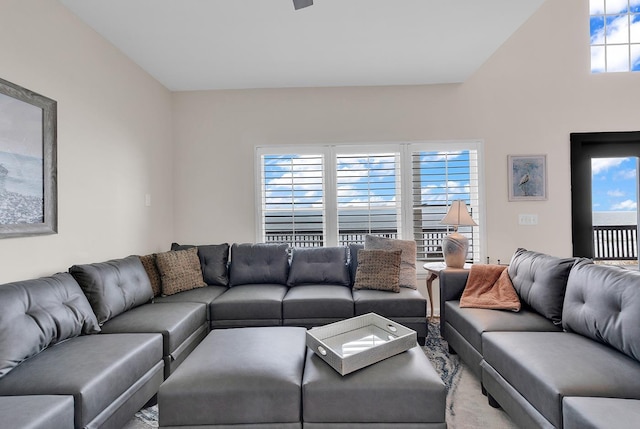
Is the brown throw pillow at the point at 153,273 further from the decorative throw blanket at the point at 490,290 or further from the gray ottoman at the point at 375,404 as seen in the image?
the decorative throw blanket at the point at 490,290

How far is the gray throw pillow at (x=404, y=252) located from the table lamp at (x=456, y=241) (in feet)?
1.15

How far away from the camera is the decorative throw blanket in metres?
2.31

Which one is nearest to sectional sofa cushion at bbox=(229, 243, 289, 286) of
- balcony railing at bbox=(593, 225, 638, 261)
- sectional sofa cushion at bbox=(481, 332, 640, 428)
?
sectional sofa cushion at bbox=(481, 332, 640, 428)

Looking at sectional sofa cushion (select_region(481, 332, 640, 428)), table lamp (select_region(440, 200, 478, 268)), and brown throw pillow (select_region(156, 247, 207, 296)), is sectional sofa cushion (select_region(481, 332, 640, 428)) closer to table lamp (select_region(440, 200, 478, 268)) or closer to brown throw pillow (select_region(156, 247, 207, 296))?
table lamp (select_region(440, 200, 478, 268))

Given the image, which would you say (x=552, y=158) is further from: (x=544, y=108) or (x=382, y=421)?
(x=382, y=421)

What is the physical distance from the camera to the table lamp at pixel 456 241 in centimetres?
317

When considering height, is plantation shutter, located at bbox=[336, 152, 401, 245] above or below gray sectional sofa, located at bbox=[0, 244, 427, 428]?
above

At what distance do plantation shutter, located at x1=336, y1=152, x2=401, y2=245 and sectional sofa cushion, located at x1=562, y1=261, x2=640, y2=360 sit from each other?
6.50 ft

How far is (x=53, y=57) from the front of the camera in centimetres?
220

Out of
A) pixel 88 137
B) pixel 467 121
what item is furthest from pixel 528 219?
pixel 88 137

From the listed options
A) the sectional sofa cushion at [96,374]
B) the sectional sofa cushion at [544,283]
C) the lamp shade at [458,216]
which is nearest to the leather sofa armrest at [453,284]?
the sectional sofa cushion at [544,283]

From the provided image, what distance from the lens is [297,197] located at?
382 centimetres

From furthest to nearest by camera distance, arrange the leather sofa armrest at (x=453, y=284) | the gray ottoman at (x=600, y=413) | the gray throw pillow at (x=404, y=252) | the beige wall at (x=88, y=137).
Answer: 1. the gray throw pillow at (x=404, y=252)
2. the leather sofa armrest at (x=453, y=284)
3. the beige wall at (x=88, y=137)
4. the gray ottoman at (x=600, y=413)

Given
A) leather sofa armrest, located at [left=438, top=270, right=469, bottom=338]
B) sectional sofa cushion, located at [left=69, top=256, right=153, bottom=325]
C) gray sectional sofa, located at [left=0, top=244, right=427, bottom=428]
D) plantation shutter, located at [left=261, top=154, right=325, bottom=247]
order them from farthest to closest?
plantation shutter, located at [left=261, top=154, right=325, bottom=247]
leather sofa armrest, located at [left=438, top=270, right=469, bottom=338]
sectional sofa cushion, located at [left=69, top=256, right=153, bottom=325]
gray sectional sofa, located at [left=0, top=244, right=427, bottom=428]
